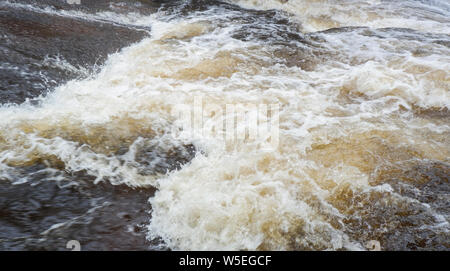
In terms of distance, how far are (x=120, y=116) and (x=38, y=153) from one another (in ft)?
3.46

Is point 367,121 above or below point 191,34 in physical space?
below

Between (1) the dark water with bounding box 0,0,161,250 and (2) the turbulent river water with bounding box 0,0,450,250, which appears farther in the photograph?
(2) the turbulent river water with bounding box 0,0,450,250

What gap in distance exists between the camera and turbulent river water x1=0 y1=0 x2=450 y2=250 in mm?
2447

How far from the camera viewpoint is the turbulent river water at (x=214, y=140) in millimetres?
2447

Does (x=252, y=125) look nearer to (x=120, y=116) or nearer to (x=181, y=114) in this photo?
(x=181, y=114)

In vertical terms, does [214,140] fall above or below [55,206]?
above

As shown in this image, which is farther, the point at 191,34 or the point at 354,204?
the point at 191,34

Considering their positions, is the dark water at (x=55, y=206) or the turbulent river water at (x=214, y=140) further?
the turbulent river water at (x=214, y=140)

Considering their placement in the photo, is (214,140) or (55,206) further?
(214,140)

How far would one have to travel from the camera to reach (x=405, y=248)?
7.63 feet

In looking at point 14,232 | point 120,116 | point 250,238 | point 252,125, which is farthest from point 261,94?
point 14,232

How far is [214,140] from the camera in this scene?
11.9ft
